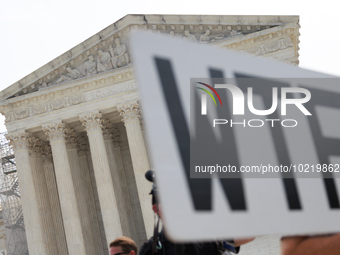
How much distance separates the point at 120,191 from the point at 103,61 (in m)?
9.56

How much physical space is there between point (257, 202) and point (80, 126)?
34.7 metres

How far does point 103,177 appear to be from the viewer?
32.3m

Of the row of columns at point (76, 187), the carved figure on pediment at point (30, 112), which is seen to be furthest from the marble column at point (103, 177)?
the carved figure on pediment at point (30, 112)

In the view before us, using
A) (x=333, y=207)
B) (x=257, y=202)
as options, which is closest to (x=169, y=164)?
(x=257, y=202)

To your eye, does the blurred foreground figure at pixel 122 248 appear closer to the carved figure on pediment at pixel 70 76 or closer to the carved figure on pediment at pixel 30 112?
the carved figure on pediment at pixel 70 76

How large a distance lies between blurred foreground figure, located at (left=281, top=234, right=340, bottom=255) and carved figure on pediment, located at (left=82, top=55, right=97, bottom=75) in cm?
3254

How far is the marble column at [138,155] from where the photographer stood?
103 ft

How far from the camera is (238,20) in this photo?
1292 inches

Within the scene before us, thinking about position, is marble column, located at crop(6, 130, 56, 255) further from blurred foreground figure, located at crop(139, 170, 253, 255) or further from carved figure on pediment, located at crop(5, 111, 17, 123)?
blurred foreground figure, located at crop(139, 170, 253, 255)

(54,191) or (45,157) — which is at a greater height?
(45,157)

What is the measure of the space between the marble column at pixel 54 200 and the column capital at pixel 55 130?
385 cm

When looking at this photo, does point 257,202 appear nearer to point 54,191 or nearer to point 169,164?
point 169,164

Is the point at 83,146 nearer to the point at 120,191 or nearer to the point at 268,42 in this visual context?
the point at 120,191

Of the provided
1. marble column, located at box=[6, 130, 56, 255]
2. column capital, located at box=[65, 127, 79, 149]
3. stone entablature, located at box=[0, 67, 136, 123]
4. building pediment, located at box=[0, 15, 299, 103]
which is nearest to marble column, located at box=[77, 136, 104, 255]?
column capital, located at box=[65, 127, 79, 149]
